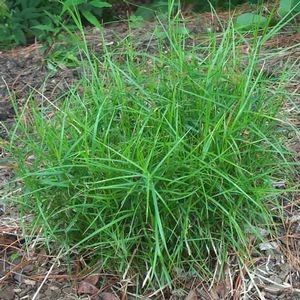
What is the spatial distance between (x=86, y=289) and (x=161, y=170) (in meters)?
0.51

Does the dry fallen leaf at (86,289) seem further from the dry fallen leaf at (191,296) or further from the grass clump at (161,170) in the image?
the dry fallen leaf at (191,296)

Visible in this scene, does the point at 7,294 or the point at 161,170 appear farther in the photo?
the point at 7,294

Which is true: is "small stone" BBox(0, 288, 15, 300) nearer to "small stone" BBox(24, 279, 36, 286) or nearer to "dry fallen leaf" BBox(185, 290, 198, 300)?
"small stone" BBox(24, 279, 36, 286)

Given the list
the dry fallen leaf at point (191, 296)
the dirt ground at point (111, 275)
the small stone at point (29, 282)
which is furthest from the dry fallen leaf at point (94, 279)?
the dry fallen leaf at point (191, 296)

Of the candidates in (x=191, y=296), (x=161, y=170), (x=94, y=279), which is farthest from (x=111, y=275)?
(x=161, y=170)

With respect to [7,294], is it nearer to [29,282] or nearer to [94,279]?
[29,282]

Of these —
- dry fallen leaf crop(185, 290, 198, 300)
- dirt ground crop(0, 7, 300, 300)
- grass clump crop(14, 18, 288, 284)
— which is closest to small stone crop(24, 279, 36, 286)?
dirt ground crop(0, 7, 300, 300)

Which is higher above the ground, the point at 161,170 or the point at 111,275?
the point at 161,170

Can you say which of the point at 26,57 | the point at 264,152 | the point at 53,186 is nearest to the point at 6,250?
the point at 53,186

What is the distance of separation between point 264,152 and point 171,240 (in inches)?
19.2

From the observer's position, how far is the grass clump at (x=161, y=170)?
2.58 metres

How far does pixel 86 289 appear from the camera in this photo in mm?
2701

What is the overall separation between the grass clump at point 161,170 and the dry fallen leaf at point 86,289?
99 millimetres

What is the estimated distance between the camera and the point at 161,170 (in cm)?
257
